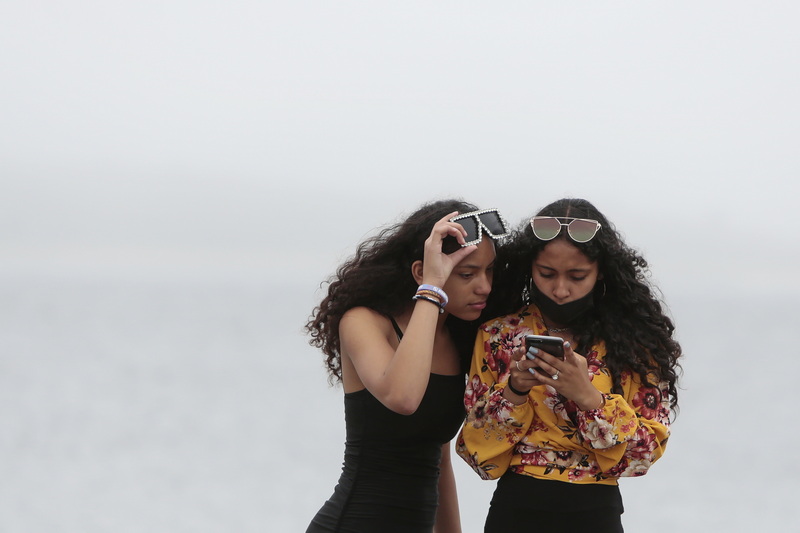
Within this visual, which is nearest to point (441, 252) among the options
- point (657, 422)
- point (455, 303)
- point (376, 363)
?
point (455, 303)

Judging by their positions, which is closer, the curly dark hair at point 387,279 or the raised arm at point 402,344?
the raised arm at point 402,344

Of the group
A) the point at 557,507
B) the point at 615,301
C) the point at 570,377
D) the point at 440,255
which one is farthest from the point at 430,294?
the point at 557,507

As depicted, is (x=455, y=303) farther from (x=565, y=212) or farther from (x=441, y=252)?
(x=565, y=212)

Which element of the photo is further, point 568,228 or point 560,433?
point 568,228

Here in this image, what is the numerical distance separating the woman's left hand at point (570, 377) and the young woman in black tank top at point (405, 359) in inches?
13.3

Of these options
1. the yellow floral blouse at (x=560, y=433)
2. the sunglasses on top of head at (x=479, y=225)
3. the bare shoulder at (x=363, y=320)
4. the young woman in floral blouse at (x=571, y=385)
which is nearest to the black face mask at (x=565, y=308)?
the young woman in floral blouse at (x=571, y=385)

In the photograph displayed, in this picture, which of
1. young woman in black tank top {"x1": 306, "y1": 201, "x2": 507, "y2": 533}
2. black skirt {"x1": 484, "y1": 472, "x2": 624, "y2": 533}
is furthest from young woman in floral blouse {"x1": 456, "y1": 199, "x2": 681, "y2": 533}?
young woman in black tank top {"x1": 306, "y1": 201, "x2": 507, "y2": 533}

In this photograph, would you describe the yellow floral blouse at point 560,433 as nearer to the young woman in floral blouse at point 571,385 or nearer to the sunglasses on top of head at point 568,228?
the young woman in floral blouse at point 571,385

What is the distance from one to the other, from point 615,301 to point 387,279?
2.30 feet

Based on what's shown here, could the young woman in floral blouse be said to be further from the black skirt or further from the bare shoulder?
the bare shoulder

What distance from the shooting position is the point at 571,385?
2479 millimetres

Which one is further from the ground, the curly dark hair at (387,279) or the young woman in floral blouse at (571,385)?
the curly dark hair at (387,279)

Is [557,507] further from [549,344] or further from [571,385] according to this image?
[549,344]

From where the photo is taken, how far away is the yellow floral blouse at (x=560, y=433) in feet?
8.35
